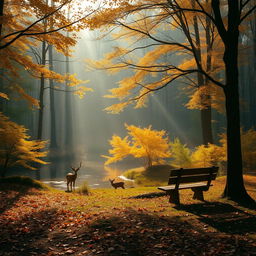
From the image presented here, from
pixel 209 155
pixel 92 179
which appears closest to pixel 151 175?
pixel 92 179

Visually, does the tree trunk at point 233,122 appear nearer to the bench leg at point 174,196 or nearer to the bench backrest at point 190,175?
the bench backrest at point 190,175

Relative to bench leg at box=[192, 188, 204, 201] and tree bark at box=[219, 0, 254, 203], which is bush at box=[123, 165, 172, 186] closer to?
bench leg at box=[192, 188, 204, 201]

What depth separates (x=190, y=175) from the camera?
247 inches

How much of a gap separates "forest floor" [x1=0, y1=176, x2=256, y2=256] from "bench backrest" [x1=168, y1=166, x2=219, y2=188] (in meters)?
0.55

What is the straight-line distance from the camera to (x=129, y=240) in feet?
12.6

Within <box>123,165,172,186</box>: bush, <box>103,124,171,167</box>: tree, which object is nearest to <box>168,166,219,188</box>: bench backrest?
<box>123,165,172,186</box>: bush

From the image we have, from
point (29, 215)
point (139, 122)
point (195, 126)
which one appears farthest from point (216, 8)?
point (139, 122)

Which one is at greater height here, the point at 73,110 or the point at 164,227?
the point at 73,110

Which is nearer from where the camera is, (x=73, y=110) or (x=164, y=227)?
(x=164, y=227)

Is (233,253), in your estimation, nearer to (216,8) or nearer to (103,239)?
(103,239)

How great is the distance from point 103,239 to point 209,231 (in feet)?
5.25

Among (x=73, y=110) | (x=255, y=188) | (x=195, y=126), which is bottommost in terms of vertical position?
(x=255, y=188)

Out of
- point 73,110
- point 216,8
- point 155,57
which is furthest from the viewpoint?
point 73,110

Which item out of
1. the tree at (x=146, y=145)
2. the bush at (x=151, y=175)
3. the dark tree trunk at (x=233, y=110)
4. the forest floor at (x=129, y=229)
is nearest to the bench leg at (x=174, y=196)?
the forest floor at (x=129, y=229)
